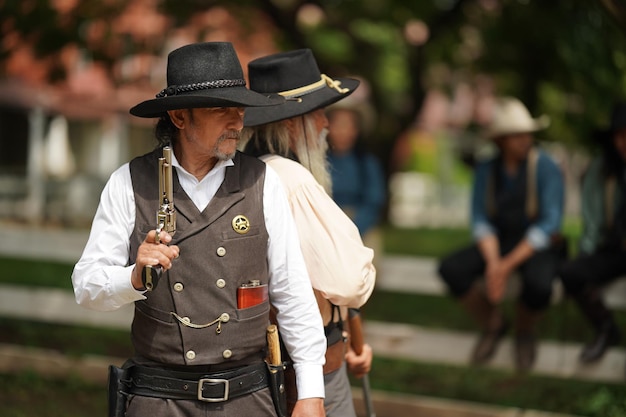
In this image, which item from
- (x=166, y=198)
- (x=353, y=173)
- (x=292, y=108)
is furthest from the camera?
(x=353, y=173)

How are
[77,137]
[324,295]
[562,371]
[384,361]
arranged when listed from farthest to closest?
[77,137], [384,361], [562,371], [324,295]

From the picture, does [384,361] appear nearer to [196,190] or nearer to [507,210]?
[507,210]

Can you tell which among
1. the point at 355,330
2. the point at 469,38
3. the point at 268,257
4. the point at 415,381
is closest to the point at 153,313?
the point at 268,257

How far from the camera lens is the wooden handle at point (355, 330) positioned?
3.61m

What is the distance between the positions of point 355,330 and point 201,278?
1106mm

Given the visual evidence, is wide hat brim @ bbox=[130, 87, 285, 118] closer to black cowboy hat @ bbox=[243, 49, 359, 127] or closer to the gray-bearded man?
the gray-bearded man

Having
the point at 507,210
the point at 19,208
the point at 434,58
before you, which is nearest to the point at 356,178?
the point at 507,210

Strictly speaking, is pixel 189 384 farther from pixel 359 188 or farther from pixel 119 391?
pixel 359 188

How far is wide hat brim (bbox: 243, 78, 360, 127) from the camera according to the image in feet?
10.8

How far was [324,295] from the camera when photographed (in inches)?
123

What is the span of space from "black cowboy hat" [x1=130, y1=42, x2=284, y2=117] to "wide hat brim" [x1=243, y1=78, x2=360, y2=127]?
1.25 ft

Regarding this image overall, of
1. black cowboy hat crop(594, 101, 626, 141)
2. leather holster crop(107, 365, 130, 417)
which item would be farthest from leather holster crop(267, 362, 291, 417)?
black cowboy hat crop(594, 101, 626, 141)

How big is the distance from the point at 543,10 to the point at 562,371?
2851 mm

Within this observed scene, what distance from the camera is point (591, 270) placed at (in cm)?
566
